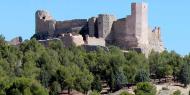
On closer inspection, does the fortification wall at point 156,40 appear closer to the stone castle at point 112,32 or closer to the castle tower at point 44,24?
the stone castle at point 112,32

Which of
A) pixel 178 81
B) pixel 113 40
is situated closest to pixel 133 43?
pixel 113 40

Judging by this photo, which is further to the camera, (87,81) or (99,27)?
(99,27)

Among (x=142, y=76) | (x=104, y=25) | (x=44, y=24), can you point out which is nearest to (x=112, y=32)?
(x=104, y=25)

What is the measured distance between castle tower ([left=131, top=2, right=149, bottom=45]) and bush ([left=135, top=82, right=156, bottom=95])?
17303mm

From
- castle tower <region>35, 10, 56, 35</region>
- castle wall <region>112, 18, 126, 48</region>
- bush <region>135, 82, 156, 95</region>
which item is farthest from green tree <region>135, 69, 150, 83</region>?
castle tower <region>35, 10, 56, 35</region>

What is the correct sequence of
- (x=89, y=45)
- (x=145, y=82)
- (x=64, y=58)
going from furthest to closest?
(x=89, y=45) < (x=64, y=58) < (x=145, y=82)

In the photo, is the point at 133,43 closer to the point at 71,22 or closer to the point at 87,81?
the point at 71,22

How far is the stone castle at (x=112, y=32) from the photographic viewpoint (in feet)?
442

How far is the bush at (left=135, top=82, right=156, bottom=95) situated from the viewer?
11500cm

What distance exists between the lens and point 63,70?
12138 cm

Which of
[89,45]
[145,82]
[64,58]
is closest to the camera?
[145,82]

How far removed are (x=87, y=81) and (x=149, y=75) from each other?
24.6ft

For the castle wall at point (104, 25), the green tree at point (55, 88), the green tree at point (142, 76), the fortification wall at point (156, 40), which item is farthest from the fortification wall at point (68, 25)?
the green tree at point (55, 88)

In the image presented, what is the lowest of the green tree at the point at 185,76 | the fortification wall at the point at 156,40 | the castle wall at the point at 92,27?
the green tree at the point at 185,76
